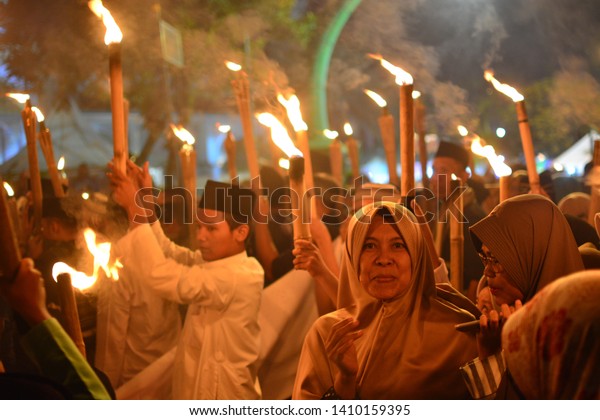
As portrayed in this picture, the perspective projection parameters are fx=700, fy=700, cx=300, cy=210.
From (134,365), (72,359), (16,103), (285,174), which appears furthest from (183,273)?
(16,103)

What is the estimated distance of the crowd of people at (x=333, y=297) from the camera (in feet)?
6.24

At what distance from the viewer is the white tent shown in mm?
4074

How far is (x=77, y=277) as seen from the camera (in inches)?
104

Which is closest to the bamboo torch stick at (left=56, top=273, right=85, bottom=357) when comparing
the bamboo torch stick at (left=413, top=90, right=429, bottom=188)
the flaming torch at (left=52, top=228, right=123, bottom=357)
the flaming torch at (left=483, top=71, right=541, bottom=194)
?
the flaming torch at (left=52, top=228, right=123, bottom=357)

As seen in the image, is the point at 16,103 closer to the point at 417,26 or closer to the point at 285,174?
the point at 285,174

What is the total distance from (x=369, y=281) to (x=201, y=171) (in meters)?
2.83

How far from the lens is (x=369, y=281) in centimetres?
219

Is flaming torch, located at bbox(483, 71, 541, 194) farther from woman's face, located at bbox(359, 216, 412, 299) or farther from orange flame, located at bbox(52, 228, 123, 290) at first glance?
orange flame, located at bbox(52, 228, 123, 290)

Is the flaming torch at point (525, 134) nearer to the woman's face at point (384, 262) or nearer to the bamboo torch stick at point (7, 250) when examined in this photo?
the woman's face at point (384, 262)

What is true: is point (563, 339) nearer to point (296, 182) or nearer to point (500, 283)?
point (500, 283)

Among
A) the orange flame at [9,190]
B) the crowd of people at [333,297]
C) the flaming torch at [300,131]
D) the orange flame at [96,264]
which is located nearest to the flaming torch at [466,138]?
the crowd of people at [333,297]

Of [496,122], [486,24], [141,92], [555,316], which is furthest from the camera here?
[141,92]

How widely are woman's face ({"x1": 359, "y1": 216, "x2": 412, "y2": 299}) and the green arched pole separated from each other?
2187 millimetres

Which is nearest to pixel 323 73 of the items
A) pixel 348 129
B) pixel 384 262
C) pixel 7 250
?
pixel 348 129
